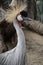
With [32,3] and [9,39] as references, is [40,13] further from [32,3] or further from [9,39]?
[9,39]

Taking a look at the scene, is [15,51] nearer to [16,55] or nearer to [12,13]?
[16,55]

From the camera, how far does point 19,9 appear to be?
170 centimetres

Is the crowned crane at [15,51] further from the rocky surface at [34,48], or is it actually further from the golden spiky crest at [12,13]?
the rocky surface at [34,48]

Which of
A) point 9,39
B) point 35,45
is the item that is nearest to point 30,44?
point 35,45

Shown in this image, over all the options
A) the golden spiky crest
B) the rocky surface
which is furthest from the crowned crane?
the rocky surface

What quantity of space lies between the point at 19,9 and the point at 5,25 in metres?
0.16

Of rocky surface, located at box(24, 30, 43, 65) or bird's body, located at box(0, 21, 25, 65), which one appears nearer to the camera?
bird's body, located at box(0, 21, 25, 65)

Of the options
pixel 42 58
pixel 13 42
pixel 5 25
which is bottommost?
pixel 42 58

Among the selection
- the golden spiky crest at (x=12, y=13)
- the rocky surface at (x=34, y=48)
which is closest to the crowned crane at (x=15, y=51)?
the golden spiky crest at (x=12, y=13)

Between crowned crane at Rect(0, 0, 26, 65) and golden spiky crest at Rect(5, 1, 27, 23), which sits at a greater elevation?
Result: golden spiky crest at Rect(5, 1, 27, 23)

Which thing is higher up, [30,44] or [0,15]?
[0,15]

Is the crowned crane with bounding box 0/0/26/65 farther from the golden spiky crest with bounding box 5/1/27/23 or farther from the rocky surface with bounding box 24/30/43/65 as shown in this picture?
the rocky surface with bounding box 24/30/43/65

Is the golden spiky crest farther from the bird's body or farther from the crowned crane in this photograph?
the bird's body

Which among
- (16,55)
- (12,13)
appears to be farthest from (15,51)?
(12,13)
